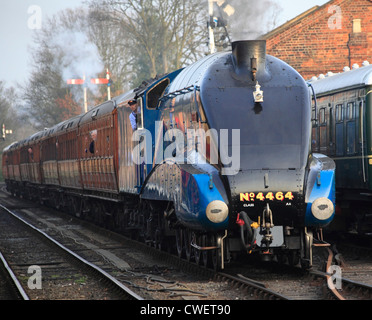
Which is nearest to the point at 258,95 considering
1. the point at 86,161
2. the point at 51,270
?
the point at 51,270

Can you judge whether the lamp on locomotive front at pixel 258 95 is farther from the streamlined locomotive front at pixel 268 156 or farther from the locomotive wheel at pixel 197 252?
the locomotive wheel at pixel 197 252

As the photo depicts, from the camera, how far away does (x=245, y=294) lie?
33.1ft

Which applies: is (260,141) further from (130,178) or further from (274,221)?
→ (130,178)

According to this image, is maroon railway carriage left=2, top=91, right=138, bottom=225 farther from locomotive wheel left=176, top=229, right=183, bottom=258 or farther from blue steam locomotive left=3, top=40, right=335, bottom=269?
blue steam locomotive left=3, top=40, right=335, bottom=269

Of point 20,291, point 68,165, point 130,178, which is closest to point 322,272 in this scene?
point 20,291

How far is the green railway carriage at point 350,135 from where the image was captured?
13859 millimetres

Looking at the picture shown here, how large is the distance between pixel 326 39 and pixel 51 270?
22.5 metres

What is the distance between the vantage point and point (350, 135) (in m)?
14.6

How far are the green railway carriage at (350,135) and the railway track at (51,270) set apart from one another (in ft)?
15.7

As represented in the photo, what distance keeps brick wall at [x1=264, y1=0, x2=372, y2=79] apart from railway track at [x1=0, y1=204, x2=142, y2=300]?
16.2 metres

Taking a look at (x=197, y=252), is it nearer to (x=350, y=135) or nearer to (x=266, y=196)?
(x=266, y=196)

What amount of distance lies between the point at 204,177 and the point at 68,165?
1604 cm

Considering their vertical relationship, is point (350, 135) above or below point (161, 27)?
below

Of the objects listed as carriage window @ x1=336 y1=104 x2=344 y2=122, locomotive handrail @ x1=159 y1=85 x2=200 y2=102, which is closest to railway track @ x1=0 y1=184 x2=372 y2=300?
locomotive handrail @ x1=159 y1=85 x2=200 y2=102
